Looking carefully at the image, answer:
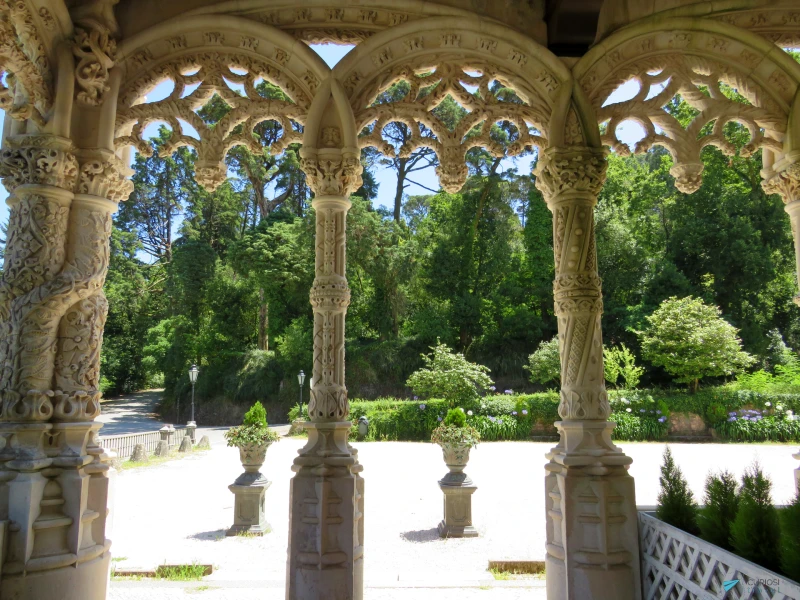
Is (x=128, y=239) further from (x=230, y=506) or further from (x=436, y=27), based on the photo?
(x=436, y=27)

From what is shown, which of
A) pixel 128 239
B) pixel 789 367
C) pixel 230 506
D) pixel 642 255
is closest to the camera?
pixel 230 506

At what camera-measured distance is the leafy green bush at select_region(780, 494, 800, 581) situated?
6.45 feet

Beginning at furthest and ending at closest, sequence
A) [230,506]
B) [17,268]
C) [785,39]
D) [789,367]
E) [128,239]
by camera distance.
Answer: [128,239]
[789,367]
[230,506]
[785,39]
[17,268]

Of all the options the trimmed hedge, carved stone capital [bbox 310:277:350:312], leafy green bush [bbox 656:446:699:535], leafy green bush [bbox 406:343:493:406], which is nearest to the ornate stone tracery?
carved stone capital [bbox 310:277:350:312]

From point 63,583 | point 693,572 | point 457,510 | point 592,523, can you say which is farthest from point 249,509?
point 693,572

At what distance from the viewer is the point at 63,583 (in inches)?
112

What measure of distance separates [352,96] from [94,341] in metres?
2.13

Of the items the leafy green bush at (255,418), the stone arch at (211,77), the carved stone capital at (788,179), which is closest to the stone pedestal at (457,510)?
the leafy green bush at (255,418)

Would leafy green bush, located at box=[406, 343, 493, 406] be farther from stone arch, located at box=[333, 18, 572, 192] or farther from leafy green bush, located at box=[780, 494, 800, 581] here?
leafy green bush, located at box=[780, 494, 800, 581]

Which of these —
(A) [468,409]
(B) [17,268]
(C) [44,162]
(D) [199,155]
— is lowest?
(A) [468,409]

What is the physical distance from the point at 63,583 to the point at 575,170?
355 cm

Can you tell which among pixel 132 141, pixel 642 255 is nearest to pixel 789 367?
pixel 642 255

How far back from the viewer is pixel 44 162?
3166mm

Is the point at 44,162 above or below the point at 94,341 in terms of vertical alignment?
above
